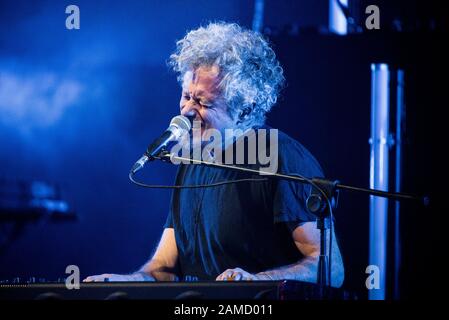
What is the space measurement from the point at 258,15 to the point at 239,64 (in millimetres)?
394

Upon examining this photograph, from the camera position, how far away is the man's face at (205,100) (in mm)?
2816

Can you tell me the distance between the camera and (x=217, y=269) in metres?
2.73

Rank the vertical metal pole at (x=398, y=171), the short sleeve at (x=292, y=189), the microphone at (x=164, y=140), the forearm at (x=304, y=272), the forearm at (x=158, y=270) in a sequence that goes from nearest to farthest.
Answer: the microphone at (x=164, y=140)
the forearm at (x=304, y=272)
the short sleeve at (x=292, y=189)
the forearm at (x=158, y=270)
the vertical metal pole at (x=398, y=171)

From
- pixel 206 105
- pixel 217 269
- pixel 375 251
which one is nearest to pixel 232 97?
pixel 206 105

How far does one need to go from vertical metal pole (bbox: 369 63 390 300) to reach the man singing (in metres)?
0.27

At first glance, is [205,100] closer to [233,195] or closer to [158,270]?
[233,195]

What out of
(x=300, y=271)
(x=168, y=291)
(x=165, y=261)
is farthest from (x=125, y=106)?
(x=168, y=291)

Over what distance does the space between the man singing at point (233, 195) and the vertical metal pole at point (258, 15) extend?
10cm

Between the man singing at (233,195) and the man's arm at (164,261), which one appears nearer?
the man singing at (233,195)

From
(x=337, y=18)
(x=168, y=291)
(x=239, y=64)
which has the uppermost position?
(x=337, y=18)

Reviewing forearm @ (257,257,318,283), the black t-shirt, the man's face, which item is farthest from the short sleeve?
the man's face

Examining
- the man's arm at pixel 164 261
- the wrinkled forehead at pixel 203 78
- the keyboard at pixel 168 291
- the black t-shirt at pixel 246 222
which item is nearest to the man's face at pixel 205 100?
the wrinkled forehead at pixel 203 78

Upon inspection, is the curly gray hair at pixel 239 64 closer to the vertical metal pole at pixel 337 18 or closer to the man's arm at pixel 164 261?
the vertical metal pole at pixel 337 18

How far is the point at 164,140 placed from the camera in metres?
2.23
